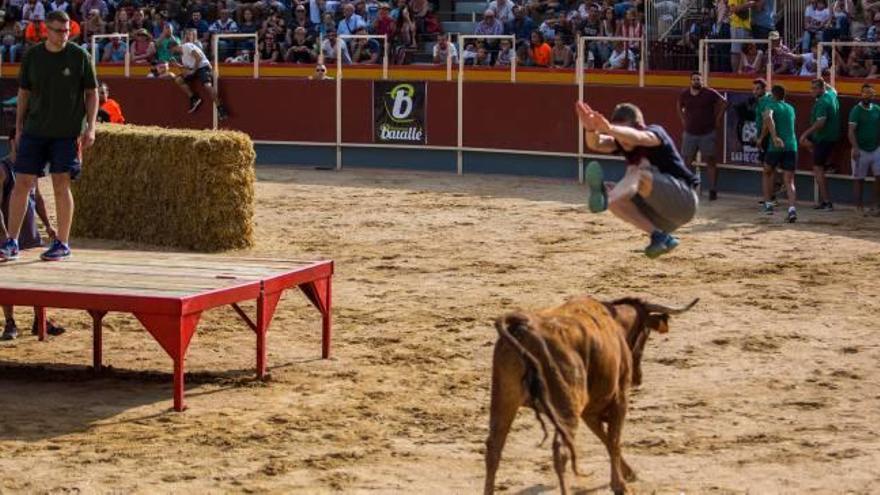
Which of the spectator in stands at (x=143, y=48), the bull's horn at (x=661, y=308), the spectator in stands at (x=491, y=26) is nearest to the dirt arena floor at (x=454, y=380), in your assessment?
the bull's horn at (x=661, y=308)

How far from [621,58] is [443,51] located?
3.16 meters

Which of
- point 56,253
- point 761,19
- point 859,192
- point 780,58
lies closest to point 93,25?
point 761,19

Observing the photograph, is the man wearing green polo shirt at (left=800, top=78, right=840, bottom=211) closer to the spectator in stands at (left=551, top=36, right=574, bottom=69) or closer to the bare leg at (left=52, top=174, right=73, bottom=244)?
the spectator in stands at (left=551, top=36, right=574, bottom=69)

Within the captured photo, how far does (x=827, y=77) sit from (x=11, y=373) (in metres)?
12.3

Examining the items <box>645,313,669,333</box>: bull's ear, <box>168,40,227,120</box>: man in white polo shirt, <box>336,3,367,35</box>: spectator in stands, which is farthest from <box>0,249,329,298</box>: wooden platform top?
<box>336,3,367,35</box>: spectator in stands

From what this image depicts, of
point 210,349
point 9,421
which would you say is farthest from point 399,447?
point 210,349

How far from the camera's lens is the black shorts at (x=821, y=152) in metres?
20.0

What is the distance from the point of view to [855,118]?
63.6 ft

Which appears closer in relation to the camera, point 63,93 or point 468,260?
point 63,93

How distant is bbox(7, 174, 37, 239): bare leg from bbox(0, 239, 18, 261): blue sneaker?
0.07 meters

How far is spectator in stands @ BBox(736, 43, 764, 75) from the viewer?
71.2 ft

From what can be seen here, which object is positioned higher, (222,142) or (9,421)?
(222,142)

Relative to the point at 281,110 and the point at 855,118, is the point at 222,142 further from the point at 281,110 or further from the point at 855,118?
the point at 281,110

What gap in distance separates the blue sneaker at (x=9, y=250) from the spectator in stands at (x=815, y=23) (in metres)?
13.2
